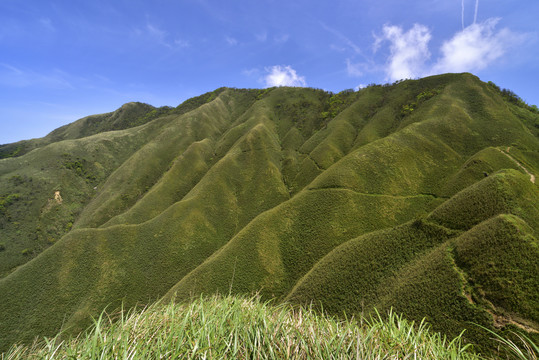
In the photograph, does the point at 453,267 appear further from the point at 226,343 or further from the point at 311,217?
the point at 226,343

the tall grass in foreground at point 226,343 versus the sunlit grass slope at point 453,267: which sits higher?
the tall grass in foreground at point 226,343

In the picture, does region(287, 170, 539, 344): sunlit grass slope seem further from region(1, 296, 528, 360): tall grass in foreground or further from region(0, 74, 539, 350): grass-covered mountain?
region(1, 296, 528, 360): tall grass in foreground

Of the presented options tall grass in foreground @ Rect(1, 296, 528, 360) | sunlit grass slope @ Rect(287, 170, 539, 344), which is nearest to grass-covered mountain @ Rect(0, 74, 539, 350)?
sunlit grass slope @ Rect(287, 170, 539, 344)

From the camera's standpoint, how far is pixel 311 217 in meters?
45.6

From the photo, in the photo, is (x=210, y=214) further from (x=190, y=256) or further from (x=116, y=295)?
(x=116, y=295)

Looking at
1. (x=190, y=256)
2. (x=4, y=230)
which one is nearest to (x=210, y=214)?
(x=190, y=256)

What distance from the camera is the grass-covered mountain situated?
2194 cm

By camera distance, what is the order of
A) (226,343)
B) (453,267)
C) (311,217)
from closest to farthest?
(226,343)
(453,267)
(311,217)

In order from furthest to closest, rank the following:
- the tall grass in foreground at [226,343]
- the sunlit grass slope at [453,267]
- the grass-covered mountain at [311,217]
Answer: the grass-covered mountain at [311,217]
the sunlit grass slope at [453,267]
the tall grass in foreground at [226,343]

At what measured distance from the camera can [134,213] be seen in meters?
61.8

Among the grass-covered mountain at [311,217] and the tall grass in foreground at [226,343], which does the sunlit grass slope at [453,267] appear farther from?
the tall grass in foreground at [226,343]

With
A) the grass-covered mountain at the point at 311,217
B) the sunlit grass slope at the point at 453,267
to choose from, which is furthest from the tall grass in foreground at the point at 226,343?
the sunlit grass slope at the point at 453,267

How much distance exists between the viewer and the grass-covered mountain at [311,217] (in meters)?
21.9

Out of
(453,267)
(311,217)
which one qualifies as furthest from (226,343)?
(311,217)
